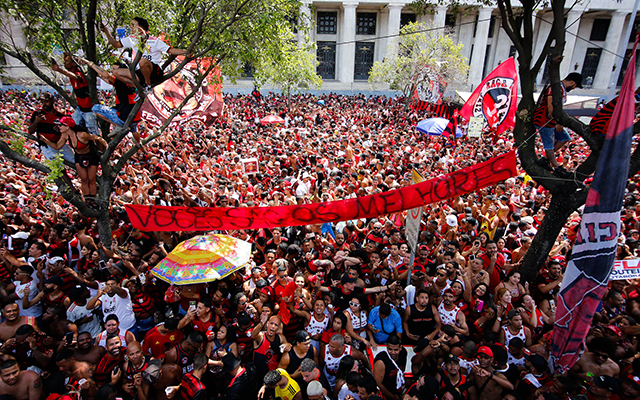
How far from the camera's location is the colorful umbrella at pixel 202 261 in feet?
14.9

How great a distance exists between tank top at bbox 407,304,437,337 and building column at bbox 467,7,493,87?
131 ft

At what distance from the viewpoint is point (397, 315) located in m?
4.58

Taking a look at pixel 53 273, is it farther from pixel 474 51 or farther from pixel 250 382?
pixel 474 51

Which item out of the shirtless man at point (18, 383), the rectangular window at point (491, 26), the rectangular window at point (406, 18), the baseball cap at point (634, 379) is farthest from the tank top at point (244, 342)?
the rectangular window at point (491, 26)

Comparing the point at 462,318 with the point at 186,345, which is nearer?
the point at 186,345

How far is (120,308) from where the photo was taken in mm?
4684

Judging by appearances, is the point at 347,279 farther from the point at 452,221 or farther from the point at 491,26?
the point at 491,26

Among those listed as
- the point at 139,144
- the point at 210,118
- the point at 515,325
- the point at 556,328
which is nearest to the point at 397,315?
the point at 515,325

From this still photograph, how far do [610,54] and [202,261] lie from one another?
51431mm

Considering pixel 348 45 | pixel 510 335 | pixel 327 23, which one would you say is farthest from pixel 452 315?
pixel 327 23

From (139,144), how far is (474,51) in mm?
41051

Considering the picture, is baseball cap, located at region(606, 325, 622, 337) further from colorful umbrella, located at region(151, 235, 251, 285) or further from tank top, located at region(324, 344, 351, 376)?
colorful umbrella, located at region(151, 235, 251, 285)

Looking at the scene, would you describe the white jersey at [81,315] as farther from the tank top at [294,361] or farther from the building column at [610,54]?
the building column at [610,54]

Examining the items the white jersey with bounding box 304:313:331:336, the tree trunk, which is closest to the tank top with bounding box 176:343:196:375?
the white jersey with bounding box 304:313:331:336
